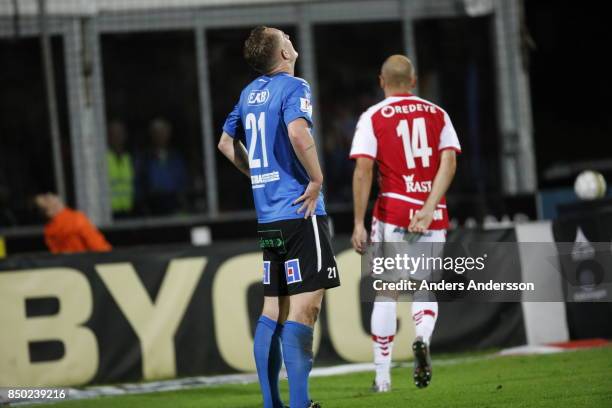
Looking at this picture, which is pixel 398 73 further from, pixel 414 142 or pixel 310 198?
pixel 310 198

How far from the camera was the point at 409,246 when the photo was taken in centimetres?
785

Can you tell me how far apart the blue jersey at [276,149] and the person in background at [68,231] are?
6126 mm

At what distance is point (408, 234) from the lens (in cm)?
782

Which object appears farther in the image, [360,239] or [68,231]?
[68,231]

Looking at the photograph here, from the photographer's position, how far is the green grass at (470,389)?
7246mm

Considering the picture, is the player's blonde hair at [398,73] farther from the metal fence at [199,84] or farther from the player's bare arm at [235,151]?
the metal fence at [199,84]

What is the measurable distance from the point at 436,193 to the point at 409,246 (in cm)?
44

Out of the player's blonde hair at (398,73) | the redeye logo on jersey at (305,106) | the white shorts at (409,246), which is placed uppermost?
the player's blonde hair at (398,73)

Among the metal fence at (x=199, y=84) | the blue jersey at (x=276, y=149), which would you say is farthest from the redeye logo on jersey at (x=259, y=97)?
the metal fence at (x=199, y=84)

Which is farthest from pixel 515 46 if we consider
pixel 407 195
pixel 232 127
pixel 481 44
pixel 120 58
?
pixel 232 127

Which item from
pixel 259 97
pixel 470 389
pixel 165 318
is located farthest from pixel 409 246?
pixel 165 318

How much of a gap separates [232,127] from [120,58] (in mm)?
8288

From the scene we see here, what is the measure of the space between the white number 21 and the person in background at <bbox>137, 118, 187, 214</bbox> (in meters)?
8.37

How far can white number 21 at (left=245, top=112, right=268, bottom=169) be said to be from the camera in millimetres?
6434
